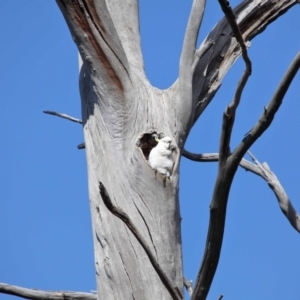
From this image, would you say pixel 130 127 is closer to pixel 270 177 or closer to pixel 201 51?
pixel 201 51

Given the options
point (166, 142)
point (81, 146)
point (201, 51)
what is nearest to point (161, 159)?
point (166, 142)

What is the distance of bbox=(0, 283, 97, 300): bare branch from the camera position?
219 centimetres

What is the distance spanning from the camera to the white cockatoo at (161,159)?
2016mm

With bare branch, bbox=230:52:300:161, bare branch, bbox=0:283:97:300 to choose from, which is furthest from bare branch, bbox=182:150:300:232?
bare branch, bbox=230:52:300:161

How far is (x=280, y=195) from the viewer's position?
3248mm

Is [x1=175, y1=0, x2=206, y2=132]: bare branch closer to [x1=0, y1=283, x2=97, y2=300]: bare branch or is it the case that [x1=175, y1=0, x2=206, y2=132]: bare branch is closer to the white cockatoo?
the white cockatoo

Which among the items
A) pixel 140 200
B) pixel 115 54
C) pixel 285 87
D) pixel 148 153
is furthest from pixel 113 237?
pixel 285 87

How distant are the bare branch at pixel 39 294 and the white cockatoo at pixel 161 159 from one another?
0.62 m

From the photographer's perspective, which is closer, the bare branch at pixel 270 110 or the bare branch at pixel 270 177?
the bare branch at pixel 270 110

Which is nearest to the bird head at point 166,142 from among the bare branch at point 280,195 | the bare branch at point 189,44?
the bare branch at point 189,44

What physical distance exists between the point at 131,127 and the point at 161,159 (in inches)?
7.6

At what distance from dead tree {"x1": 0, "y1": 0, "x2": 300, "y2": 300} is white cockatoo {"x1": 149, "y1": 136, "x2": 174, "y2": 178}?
0.02m

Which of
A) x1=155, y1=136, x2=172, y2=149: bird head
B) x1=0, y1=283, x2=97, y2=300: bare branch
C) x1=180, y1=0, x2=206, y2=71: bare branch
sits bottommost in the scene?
x1=0, y1=283, x2=97, y2=300: bare branch

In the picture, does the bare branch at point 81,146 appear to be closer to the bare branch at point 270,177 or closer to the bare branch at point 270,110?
the bare branch at point 270,177
